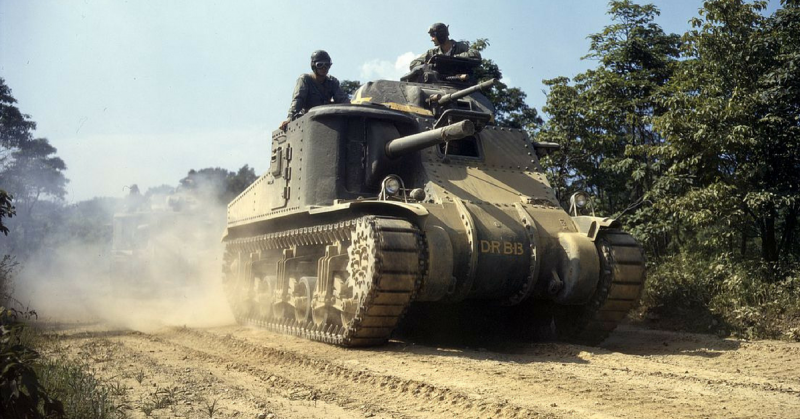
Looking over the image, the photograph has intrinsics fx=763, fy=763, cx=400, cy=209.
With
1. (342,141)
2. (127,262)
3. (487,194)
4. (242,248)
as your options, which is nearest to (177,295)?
(127,262)

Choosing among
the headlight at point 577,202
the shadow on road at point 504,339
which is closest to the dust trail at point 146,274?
the shadow on road at point 504,339

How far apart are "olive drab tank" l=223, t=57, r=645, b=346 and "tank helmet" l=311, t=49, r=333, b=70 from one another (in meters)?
0.71

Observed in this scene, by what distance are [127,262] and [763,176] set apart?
17.8 m

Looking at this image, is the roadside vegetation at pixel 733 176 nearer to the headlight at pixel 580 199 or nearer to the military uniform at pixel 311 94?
→ the headlight at pixel 580 199

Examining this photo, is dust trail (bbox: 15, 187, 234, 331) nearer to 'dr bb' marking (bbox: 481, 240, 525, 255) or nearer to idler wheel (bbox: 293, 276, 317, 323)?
idler wheel (bbox: 293, 276, 317, 323)

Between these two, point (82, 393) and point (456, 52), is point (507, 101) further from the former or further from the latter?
point (82, 393)

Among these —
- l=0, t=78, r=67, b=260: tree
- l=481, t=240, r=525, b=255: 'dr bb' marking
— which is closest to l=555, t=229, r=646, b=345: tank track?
l=481, t=240, r=525, b=255: 'dr bb' marking

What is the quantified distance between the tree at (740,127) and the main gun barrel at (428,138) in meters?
4.83

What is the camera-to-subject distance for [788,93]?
38.0 ft

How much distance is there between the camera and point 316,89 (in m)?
12.0

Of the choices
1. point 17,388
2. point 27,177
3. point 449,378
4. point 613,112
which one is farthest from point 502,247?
point 27,177

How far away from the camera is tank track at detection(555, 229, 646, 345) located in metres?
9.08

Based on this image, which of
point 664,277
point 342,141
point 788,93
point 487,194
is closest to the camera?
point 487,194

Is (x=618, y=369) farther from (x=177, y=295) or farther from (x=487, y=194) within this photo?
(x=177, y=295)
